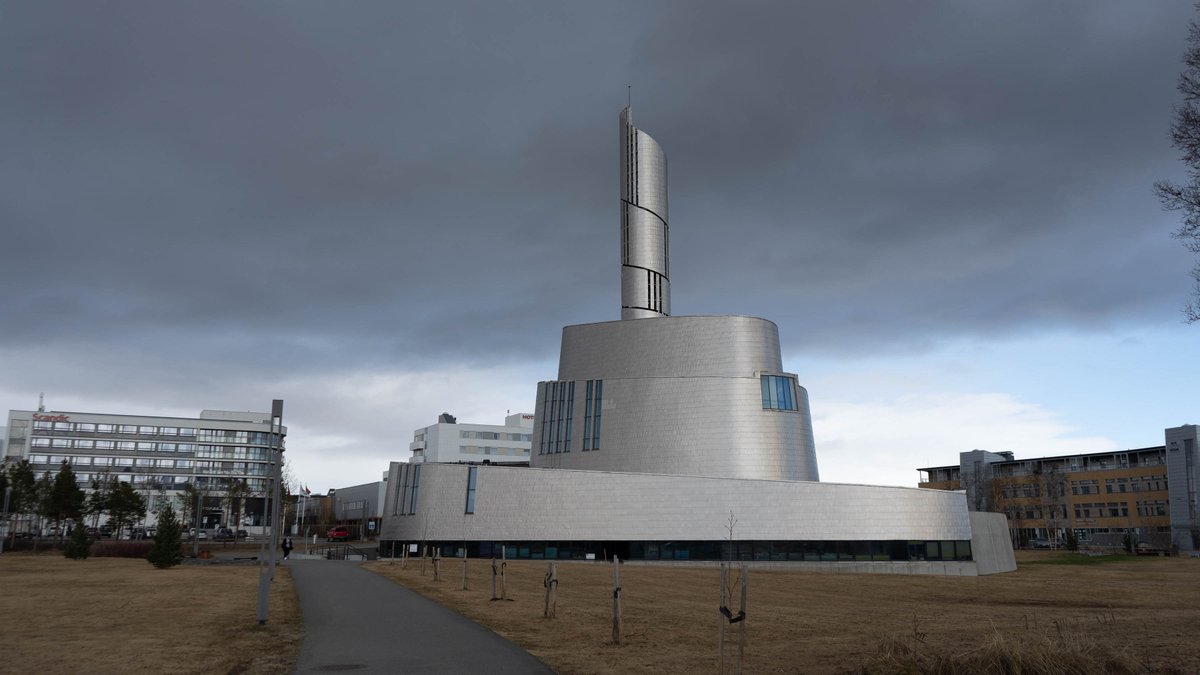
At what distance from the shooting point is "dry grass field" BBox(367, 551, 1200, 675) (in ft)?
46.8

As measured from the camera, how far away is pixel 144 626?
21.0m

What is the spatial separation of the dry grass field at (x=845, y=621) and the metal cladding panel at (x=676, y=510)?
9911 millimetres

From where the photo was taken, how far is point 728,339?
242 feet

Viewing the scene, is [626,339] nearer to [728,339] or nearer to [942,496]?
[728,339]

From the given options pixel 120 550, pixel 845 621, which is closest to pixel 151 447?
pixel 120 550

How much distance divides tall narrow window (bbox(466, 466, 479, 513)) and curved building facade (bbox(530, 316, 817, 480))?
11181 millimetres

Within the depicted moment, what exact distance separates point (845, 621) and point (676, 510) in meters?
38.8

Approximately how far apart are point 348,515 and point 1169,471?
12882cm

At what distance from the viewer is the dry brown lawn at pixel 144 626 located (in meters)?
15.8

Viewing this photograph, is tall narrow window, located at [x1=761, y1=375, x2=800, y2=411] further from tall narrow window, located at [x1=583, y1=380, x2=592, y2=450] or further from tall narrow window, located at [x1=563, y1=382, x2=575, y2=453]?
tall narrow window, located at [x1=563, y1=382, x2=575, y2=453]

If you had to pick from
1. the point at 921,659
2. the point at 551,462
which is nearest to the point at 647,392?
the point at 551,462

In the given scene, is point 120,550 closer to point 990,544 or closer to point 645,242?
point 645,242

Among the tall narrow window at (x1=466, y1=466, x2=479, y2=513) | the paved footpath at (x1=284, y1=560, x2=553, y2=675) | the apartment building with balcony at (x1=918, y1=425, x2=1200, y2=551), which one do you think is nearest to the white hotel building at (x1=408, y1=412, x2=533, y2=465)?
the apartment building with balcony at (x1=918, y1=425, x2=1200, y2=551)

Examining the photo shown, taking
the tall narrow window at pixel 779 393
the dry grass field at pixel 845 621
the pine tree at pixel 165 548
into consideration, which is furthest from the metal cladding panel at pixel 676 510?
the pine tree at pixel 165 548
